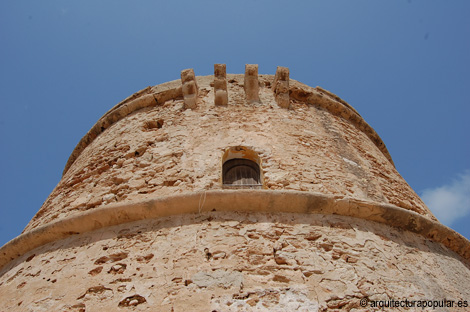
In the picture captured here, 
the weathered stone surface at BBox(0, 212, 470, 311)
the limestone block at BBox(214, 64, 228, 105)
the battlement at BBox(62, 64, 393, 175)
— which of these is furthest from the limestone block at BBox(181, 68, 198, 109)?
the weathered stone surface at BBox(0, 212, 470, 311)

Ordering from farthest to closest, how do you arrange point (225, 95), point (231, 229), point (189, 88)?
point (189, 88) → point (225, 95) → point (231, 229)

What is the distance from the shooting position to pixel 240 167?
4.99 m

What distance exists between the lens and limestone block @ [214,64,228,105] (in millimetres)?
6094

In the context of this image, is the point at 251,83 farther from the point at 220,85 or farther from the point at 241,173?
the point at 241,173

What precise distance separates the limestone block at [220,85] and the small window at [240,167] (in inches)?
51.0

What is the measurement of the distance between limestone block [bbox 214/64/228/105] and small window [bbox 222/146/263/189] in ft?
4.25

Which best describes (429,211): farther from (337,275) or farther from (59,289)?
(59,289)

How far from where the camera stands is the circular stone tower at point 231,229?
3.22m

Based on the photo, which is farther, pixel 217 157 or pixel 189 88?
pixel 189 88

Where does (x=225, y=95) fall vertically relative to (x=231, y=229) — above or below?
above

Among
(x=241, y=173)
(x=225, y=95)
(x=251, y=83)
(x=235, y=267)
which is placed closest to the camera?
(x=235, y=267)

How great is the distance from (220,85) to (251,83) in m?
0.46

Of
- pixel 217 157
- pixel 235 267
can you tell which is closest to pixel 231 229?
pixel 235 267

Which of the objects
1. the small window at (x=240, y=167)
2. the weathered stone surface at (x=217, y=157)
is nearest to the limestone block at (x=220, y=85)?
the weathered stone surface at (x=217, y=157)
